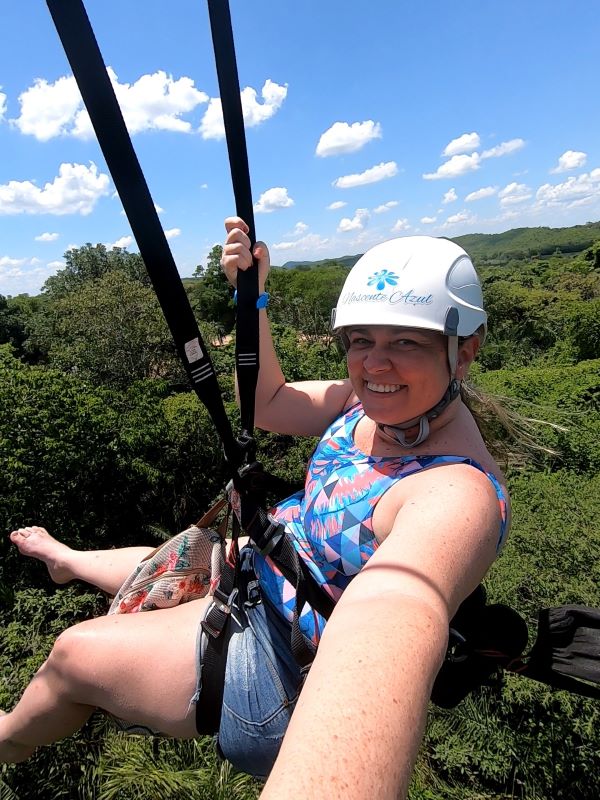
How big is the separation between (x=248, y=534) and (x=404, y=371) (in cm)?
71

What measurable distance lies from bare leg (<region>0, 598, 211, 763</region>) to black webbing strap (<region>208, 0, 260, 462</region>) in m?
0.48

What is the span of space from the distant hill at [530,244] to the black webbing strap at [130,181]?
100m

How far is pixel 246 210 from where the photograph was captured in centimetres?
165

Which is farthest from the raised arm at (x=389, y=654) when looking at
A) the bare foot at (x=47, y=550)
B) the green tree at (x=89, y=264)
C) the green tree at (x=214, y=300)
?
the green tree at (x=89, y=264)

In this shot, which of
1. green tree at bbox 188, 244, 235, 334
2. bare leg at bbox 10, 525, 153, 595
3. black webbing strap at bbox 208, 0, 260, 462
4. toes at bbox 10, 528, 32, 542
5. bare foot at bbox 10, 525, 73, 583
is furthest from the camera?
green tree at bbox 188, 244, 235, 334

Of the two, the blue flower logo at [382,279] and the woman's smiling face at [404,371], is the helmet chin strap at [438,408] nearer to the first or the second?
the woman's smiling face at [404,371]

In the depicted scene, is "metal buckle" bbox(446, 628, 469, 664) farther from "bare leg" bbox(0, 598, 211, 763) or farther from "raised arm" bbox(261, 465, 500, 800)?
"bare leg" bbox(0, 598, 211, 763)

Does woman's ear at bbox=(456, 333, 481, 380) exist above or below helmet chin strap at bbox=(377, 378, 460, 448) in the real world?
above

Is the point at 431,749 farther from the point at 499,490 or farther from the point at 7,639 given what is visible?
the point at 7,639

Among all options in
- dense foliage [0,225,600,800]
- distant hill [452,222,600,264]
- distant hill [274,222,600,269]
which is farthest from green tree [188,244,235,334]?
distant hill [452,222,600,264]

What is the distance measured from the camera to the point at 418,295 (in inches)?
61.8

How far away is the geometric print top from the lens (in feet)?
4.75

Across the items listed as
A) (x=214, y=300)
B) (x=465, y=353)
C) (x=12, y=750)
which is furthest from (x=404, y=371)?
(x=214, y=300)

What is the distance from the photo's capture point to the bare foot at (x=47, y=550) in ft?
7.91
